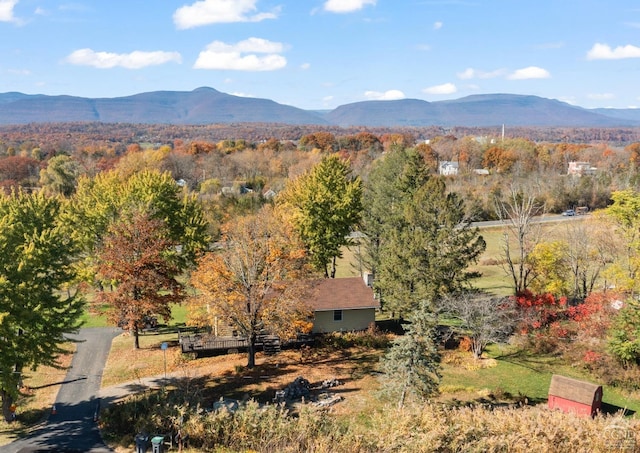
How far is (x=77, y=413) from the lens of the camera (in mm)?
25047

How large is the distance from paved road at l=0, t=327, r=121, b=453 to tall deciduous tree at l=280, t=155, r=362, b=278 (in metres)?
18.2

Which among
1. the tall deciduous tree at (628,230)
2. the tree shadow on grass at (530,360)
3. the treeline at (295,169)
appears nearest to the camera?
the tree shadow on grass at (530,360)

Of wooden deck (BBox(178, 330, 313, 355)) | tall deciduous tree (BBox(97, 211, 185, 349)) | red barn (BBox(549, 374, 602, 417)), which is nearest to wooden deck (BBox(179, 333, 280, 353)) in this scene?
wooden deck (BBox(178, 330, 313, 355))

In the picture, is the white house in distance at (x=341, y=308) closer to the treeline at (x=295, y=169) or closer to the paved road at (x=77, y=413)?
the paved road at (x=77, y=413)

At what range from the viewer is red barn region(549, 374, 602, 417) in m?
24.4

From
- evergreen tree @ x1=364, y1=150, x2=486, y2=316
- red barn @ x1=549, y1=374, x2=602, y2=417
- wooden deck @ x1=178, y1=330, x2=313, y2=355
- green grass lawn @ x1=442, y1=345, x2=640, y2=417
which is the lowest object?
green grass lawn @ x1=442, y1=345, x2=640, y2=417

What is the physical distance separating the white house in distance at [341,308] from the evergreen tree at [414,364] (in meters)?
12.9

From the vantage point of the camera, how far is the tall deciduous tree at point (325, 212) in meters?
43.3

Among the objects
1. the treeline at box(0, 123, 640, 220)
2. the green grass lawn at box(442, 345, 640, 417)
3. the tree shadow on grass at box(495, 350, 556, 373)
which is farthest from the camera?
the treeline at box(0, 123, 640, 220)

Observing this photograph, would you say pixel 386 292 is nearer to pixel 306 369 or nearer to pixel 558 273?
pixel 306 369

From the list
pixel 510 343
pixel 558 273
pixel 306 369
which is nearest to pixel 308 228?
pixel 306 369

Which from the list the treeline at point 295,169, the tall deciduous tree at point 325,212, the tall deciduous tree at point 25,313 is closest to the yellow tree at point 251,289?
the tall deciduous tree at point 25,313

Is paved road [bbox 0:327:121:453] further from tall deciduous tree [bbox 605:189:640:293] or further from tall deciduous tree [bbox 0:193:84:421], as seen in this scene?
tall deciduous tree [bbox 605:189:640:293]

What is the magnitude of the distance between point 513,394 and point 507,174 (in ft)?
307
